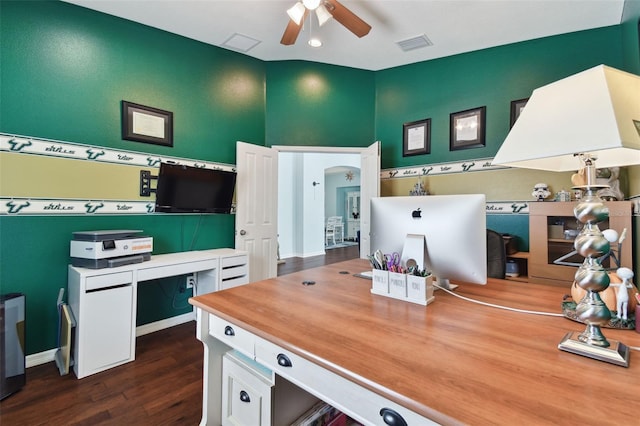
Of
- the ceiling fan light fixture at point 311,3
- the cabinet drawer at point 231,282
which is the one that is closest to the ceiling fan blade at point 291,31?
the ceiling fan light fixture at point 311,3

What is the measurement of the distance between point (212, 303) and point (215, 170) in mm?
2253

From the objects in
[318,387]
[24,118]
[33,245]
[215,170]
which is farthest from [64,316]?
[318,387]

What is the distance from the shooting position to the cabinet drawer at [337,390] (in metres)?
0.72

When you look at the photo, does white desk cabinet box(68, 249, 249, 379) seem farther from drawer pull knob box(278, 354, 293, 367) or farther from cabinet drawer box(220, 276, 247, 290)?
drawer pull knob box(278, 354, 293, 367)

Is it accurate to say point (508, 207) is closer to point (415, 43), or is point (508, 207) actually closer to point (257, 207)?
point (415, 43)

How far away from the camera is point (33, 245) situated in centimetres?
235

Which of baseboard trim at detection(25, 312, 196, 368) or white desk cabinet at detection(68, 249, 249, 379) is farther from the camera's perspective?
baseboard trim at detection(25, 312, 196, 368)

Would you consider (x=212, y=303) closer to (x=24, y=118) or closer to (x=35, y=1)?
(x=24, y=118)

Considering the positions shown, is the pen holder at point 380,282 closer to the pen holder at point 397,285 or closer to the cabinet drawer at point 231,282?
the pen holder at point 397,285

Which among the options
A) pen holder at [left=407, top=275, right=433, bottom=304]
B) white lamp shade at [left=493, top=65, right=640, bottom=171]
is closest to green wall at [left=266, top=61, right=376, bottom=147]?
pen holder at [left=407, top=275, right=433, bottom=304]

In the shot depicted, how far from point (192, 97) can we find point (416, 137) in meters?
2.80

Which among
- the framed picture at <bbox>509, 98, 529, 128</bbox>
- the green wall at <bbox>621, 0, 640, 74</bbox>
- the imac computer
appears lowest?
the imac computer

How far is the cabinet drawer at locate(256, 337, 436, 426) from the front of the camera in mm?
717

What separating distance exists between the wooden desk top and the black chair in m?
0.59
